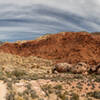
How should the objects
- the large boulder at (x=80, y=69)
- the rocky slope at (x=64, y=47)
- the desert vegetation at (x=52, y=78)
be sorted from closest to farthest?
the desert vegetation at (x=52, y=78) → the large boulder at (x=80, y=69) → the rocky slope at (x=64, y=47)

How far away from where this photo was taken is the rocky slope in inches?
1576

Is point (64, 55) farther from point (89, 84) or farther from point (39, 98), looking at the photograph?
point (39, 98)

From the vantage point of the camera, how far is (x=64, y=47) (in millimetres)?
47750

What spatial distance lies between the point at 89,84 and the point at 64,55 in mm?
29779

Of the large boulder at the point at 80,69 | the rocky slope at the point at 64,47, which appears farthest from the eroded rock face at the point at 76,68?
the rocky slope at the point at 64,47

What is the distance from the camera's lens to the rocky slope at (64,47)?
4003 cm

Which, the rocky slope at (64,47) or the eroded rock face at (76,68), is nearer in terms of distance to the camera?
the eroded rock face at (76,68)

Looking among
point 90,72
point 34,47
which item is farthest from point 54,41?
point 90,72

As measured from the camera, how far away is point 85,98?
11.0m

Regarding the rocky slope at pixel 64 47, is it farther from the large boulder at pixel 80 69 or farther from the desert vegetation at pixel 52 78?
the large boulder at pixel 80 69

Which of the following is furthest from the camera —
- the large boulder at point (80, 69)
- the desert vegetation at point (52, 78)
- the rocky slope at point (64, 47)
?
the rocky slope at point (64, 47)

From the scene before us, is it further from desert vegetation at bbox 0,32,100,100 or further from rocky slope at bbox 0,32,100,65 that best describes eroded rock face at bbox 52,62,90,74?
rocky slope at bbox 0,32,100,65

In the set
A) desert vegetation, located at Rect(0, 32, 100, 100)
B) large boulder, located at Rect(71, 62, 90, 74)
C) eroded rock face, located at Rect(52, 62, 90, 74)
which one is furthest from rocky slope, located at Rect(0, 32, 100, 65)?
large boulder, located at Rect(71, 62, 90, 74)

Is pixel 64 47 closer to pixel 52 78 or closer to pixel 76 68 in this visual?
pixel 76 68
